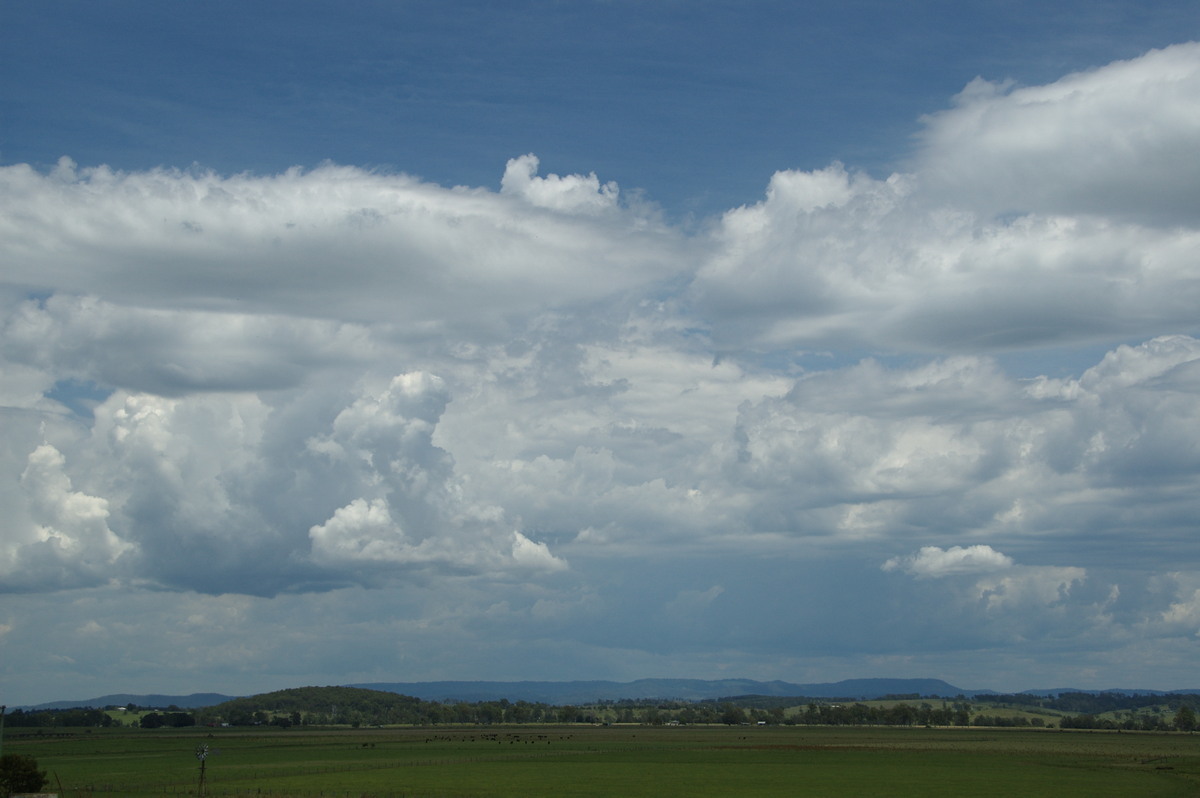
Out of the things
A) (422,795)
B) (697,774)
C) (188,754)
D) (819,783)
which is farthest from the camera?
(188,754)

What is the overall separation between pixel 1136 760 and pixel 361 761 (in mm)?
100815

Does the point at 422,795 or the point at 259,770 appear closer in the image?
the point at 422,795

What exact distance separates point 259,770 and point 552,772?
33.7 meters

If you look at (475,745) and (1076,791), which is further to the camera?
(475,745)

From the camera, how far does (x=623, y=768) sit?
120438 millimetres

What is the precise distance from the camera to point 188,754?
509 ft

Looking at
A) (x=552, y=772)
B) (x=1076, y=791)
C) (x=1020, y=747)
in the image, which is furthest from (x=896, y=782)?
(x=1020, y=747)

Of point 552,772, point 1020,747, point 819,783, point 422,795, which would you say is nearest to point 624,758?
point 552,772

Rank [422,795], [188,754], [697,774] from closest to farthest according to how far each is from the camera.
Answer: [422,795]
[697,774]
[188,754]

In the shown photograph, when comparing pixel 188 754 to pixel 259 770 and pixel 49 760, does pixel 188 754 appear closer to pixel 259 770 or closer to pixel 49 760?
pixel 49 760

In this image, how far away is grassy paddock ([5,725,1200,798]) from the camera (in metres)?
92.9

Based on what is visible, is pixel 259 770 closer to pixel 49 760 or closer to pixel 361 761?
pixel 361 761

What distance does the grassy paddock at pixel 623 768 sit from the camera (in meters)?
92.9

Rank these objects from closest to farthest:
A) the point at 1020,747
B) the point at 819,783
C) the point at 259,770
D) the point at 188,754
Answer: the point at 819,783, the point at 259,770, the point at 188,754, the point at 1020,747
